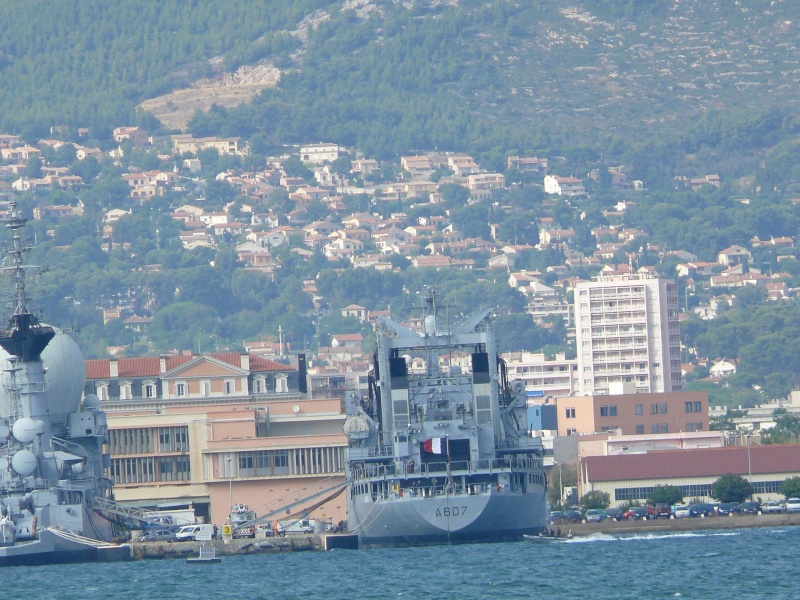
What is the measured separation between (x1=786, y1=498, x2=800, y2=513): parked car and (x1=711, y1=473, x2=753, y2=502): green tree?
3907 mm

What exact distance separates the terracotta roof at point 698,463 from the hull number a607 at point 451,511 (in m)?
36.4

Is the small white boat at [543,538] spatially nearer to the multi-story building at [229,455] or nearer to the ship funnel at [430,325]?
the ship funnel at [430,325]

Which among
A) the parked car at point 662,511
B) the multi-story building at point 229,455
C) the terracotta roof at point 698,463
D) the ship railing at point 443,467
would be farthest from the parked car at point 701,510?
the multi-story building at point 229,455

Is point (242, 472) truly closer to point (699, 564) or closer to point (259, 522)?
point (259, 522)

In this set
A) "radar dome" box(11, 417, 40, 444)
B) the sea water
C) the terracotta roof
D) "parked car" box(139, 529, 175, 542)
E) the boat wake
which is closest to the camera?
the sea water

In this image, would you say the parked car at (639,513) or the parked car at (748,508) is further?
the parked car at (639,513)

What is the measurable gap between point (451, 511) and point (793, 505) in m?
25.6

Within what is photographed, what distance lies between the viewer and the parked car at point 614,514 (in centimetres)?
12119

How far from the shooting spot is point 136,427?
413 feet

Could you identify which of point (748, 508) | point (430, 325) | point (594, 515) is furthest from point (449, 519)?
point (748, 508)

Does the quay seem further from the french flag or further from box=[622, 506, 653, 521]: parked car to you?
box=[622, 506, 653, 521]: parked car

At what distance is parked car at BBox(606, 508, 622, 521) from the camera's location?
12119 centimetres

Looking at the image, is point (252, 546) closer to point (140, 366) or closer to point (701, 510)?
point (701, 510)

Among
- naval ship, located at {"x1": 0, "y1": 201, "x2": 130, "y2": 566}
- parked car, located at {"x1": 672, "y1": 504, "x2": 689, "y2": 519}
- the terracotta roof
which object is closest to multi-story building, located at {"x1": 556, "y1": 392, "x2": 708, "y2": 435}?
the terracotta roof
